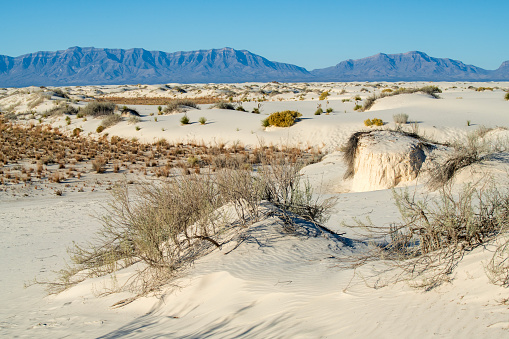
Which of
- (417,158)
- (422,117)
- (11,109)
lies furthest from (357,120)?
(11,109)

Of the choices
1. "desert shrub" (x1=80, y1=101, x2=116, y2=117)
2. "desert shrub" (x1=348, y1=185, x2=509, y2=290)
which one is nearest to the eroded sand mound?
"desert shrub" (x1=348, y1=185, x2=509, y2=290)

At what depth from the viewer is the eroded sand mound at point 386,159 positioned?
38.8ft

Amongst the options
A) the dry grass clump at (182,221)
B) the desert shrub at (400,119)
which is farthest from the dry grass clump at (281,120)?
the dry grass clump at (182,221)

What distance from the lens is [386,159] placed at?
A: 39.3 feet

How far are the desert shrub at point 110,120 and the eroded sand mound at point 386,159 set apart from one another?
842 inches

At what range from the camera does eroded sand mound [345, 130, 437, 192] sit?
1183 cm

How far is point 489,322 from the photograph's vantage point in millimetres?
3199

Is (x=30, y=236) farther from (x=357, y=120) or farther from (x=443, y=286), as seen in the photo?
(x=357, y=120)

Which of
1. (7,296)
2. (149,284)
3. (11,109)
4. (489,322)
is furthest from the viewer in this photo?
(11,109)

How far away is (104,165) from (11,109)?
113 ft

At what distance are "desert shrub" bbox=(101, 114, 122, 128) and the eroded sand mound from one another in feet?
70.2

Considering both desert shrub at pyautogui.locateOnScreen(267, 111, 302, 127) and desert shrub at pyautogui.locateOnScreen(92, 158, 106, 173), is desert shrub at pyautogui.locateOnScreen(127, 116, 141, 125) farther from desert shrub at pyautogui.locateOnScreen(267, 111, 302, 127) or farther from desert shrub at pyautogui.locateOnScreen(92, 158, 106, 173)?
desert shrub at pyautogui.locateOnScreen(92, 158, 106, 173)

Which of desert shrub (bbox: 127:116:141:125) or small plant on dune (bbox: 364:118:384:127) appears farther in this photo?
desert shrub (bbox: 127:116:141:125)

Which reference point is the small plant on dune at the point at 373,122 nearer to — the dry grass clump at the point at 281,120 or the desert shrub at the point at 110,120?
the dry grass clump at the point at 281,120
